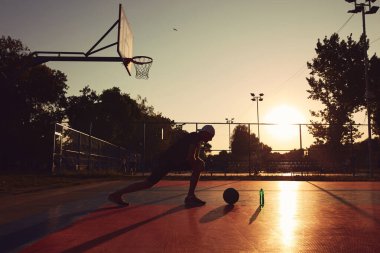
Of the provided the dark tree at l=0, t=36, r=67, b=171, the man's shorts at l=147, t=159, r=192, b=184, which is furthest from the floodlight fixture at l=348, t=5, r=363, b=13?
the dark tree at l=0, t=36, r=67, b=171

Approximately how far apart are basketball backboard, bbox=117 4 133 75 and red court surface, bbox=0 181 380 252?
9.13 meters

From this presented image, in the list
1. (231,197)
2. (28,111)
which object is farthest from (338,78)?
(231,197)

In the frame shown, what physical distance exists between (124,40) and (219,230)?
41.4 ft

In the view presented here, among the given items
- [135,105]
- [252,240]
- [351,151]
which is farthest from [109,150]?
[135,105]

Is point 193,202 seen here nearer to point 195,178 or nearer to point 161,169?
point 195,178

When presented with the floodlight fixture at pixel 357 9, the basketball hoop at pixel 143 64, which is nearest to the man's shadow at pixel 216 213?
the basketball hoop at pixel 143 64

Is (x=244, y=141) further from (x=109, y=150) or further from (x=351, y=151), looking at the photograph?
(x=109, y=150)

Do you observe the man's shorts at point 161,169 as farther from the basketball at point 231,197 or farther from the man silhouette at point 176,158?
the basketball at point 231,197

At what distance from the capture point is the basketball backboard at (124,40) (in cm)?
1603

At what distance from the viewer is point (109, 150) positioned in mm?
31922

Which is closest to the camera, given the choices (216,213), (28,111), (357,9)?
(216,213)

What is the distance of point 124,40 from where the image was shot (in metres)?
16.8

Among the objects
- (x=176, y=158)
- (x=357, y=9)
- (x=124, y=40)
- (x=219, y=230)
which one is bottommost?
(x=219, y=230)

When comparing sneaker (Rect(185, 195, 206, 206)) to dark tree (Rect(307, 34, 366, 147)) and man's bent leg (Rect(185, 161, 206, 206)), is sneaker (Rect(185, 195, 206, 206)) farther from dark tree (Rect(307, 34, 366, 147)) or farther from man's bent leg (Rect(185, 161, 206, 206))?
dark tree (Rect(307, 34, 366, 147))
